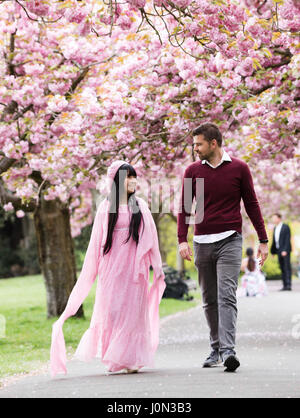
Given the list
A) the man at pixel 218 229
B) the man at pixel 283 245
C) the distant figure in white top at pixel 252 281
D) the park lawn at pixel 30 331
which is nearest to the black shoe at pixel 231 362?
the man at pixel 218 229

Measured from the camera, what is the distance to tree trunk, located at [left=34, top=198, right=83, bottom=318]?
56.4ft

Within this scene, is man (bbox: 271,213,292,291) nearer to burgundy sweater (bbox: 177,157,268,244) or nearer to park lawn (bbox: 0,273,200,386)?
park lawn (bbox: 0,273,200,386)

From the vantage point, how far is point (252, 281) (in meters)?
24.4

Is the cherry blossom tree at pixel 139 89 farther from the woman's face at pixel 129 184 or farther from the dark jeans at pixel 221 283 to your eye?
the dark jeans at pixel 221 283

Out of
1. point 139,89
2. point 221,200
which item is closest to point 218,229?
point 221,200

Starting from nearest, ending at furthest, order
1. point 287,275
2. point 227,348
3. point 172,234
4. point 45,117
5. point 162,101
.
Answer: point 227,348 < point 162,101 < point 45,117 < point 287,275 < point 172,234

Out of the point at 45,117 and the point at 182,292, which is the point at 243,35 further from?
the point at 182,292

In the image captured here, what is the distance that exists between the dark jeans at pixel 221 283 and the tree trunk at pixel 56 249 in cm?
890

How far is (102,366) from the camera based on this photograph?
30.1 feet

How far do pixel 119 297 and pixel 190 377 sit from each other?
1211mm
